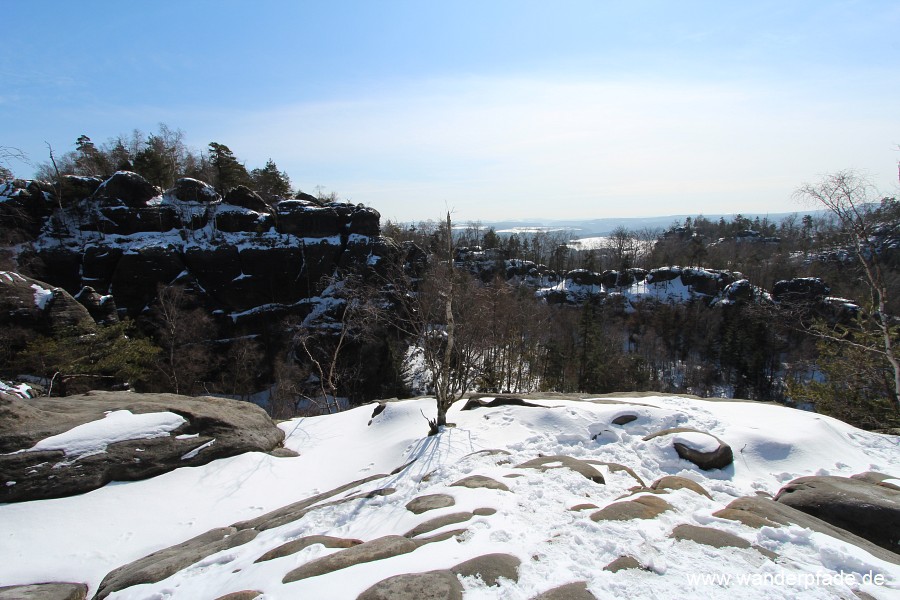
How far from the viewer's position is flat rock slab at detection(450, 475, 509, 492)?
18.5 ft

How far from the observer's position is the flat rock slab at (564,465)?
19.7ft

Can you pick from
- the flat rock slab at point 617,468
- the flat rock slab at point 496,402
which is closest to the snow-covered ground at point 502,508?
the flat rock slab at point 617,468

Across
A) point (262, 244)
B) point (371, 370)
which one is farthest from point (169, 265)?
point (371, 370)

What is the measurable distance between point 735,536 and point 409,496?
4255 mm

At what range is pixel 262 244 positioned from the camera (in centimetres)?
3944

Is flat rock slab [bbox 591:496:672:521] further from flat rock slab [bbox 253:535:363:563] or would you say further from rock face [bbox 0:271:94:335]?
rock face [bbox 0:271:94:335]

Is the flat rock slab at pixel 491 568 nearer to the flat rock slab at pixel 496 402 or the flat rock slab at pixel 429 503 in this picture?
the flat rock slab at pixel 429 503

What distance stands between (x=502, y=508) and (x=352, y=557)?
192cm

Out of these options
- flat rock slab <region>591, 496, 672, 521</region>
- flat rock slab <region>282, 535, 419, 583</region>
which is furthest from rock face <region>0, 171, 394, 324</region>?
flat rock slab <region>591, 496, 672, 521</region>

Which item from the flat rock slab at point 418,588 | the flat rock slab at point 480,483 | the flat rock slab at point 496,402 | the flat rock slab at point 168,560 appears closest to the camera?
the flat rock slab at point 418,588

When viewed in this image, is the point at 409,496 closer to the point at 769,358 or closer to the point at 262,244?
the point at 262,244

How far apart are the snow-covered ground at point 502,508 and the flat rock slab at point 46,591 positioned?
19cm

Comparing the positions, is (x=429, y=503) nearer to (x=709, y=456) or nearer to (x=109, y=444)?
(x=709, y=456)

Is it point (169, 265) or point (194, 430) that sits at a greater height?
point (169, 265)
